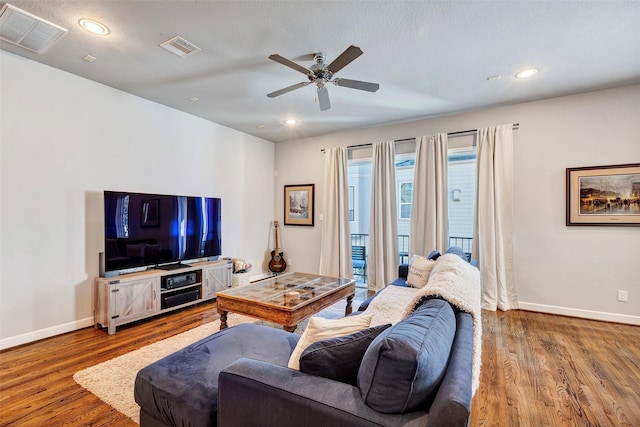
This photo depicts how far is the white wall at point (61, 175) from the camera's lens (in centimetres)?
285

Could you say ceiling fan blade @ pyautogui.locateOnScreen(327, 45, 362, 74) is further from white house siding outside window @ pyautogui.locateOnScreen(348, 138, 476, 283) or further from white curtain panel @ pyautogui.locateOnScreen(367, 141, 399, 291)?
white house siding outside window @ pyautogui.locateOnScreen(348, 138, 476, 283)

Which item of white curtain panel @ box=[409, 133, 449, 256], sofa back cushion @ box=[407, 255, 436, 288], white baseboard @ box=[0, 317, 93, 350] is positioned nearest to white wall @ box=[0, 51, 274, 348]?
white baseboard @ box=[0, 317, 93, 350]

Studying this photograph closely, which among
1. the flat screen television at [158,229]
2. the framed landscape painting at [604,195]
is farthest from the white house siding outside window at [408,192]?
the flat screen television at [158,229]

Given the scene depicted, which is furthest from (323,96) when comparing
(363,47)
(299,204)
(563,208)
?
(563,208)

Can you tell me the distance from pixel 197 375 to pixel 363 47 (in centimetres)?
279

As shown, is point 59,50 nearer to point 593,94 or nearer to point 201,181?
point 201,181

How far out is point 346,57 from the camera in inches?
92.0

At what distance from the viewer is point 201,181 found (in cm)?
467

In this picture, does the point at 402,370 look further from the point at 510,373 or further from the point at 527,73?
the point at 527,73

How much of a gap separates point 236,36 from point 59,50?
5.60ft

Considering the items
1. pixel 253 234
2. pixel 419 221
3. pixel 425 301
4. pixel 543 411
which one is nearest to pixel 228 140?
pixel 253 234

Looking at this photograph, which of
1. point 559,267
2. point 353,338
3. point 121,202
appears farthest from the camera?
point 559,267

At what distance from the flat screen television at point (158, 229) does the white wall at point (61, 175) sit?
240mm

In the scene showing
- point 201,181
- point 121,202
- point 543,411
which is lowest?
point 543,411
